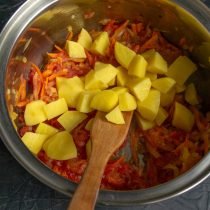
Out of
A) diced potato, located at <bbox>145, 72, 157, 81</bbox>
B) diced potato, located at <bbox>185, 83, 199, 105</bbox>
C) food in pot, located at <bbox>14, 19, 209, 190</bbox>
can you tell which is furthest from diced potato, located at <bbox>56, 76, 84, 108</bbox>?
diced potato, located at <bbox>185, 83, 199, 105</bbox>

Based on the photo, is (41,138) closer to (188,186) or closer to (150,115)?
(150,115)

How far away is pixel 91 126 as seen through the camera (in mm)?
1227

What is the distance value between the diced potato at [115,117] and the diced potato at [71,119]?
0.40 ft

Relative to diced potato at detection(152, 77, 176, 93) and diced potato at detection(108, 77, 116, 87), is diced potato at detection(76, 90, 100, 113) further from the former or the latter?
diced potato at detection(152, 77, 176, 93)

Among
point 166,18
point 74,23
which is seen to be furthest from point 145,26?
point 74,23

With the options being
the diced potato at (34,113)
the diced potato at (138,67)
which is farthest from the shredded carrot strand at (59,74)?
the diced potato at (138,67)

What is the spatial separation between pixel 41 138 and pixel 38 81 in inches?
7.8

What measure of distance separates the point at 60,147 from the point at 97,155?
0.51 ft

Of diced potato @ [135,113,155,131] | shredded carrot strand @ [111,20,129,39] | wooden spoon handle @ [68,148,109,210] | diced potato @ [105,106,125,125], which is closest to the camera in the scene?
wooden spoon handle @ [68,148,109,210]

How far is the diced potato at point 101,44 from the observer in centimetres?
131

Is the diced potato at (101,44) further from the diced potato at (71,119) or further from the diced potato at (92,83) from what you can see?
the diced potato at (71,119)

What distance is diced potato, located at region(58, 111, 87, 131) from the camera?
124 cm

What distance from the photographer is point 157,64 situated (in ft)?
4.13

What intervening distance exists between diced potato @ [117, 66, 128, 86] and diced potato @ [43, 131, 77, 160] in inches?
9.3
